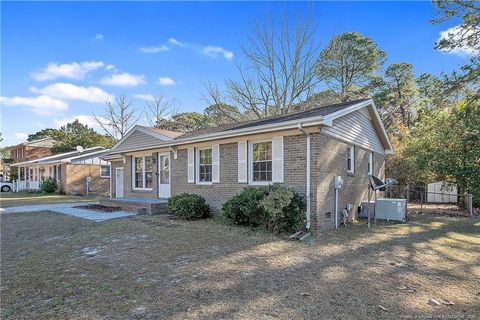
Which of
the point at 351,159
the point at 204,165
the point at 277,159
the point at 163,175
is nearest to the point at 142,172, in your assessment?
the point at 163,175

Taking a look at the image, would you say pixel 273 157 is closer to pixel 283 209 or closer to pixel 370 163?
pixel 283 209

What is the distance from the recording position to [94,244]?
6973 millimetres

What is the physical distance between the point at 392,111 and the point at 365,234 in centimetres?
2230

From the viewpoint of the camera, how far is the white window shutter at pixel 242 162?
32.7 feet

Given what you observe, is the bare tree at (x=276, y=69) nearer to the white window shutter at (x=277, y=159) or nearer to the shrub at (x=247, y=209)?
the white window shutter at (x=277, y=159)

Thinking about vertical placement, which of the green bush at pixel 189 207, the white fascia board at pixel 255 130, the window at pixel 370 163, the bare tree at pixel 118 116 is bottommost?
the green bush at pixel 189 207

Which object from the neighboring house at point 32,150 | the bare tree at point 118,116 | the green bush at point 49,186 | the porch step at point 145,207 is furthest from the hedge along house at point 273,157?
the neighboring house at point 32,150

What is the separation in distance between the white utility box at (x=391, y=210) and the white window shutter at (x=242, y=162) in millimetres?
5005

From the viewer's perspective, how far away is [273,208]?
7742 millimetres

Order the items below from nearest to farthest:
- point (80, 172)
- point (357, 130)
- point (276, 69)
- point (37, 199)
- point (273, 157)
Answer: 1. point (273, 157)
2. point (357, 130)
3. point (37, 199)
4. point (276, 69)
5. point (80, 172)

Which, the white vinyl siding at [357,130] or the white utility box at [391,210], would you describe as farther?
the white utility box at [391,210]

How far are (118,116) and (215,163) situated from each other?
94.1ft

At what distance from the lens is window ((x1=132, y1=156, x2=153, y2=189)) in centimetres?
1430

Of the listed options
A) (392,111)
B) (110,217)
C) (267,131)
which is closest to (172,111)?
(392,111)
